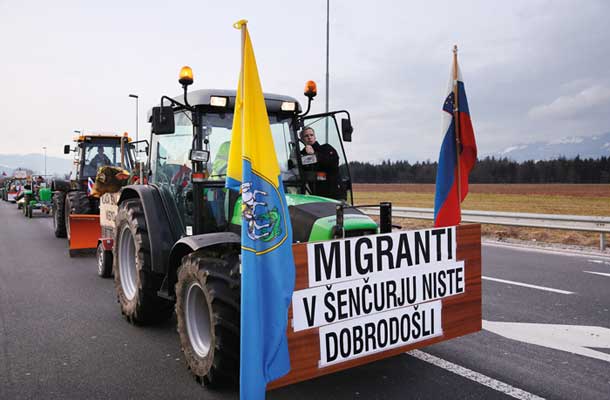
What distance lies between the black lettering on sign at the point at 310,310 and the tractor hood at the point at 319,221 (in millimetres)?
782

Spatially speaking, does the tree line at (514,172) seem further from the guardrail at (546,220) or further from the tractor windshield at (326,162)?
the tractor windshield at (326,162)

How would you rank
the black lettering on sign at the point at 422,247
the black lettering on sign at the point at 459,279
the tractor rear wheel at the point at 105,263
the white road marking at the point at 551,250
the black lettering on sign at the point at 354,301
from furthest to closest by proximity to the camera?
1. the white road marking at the point at 551,250
2. the tractor rear wheel at the point at 105,263
3. the black lettering on sign at the point at 459,279
4. the black lettering on sign at the point at 422,247
5. the black lettering on sign at the point at 354,301

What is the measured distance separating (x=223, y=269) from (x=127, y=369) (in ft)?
4.41

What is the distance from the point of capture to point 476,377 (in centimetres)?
368

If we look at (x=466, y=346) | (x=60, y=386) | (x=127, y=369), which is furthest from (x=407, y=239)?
(x=60, y=386)

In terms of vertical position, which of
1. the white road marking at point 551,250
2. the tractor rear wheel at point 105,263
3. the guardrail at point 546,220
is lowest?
the white road marking at point 551,250

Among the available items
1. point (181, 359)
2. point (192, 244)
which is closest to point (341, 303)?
point (192, 244)

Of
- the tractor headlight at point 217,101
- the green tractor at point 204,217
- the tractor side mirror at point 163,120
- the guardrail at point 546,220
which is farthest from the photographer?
the guardrail at point 546,220

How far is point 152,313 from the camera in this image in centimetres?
498

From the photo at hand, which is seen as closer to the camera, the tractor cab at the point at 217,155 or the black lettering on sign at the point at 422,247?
the black lettering on sign at the point at 422,247

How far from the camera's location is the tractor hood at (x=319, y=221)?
12.7 ft

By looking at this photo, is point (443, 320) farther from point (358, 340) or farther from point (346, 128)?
point (346, 128)

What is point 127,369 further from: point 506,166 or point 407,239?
point 506,166

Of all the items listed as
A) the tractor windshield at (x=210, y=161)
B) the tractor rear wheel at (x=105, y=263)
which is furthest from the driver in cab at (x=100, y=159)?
the tractor windshield at (x=210, y=161)
